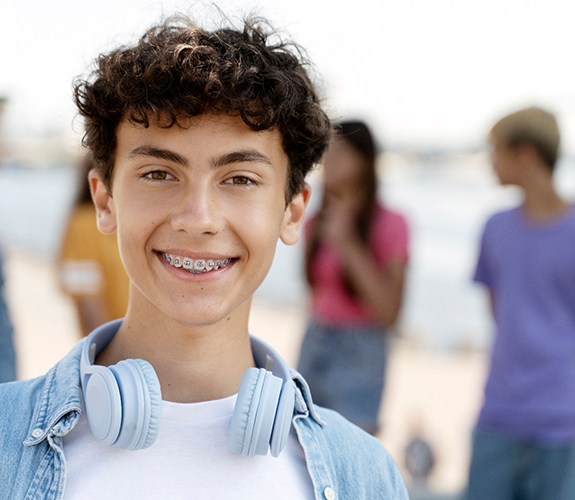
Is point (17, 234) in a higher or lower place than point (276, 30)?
higher

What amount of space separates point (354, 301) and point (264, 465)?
2.12 m

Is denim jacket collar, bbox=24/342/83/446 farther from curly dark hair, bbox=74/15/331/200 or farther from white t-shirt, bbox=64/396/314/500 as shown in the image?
curly dark hair, bbox=74/15/331/200

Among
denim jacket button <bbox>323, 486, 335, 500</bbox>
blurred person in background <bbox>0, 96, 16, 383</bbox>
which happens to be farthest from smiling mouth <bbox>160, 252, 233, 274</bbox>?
blurred person in background <bbox>0, 96, 16, 383</bbox>

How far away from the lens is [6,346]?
8.01ft

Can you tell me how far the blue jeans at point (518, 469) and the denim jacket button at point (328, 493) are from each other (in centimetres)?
209

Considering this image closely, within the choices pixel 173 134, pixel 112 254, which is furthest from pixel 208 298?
pixel 112 254

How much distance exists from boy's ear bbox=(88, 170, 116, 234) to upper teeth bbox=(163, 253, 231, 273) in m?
0.17

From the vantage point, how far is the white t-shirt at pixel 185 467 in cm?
131

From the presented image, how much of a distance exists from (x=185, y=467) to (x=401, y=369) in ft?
31.0

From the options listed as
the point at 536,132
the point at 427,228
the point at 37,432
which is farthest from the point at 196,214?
the point at 427,228

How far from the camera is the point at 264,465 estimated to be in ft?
4.58

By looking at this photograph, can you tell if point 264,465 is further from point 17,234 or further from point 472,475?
point 17,234

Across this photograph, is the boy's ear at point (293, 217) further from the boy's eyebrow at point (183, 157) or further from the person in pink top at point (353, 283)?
the person in pink top at point (353, 283)

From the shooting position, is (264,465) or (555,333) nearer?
(264,465)
